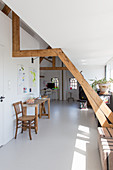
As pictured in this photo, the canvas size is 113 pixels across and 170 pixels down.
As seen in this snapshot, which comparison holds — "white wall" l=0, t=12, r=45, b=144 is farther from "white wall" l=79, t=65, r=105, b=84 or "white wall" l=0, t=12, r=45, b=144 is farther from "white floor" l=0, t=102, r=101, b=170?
"white wall" l=79, t=65, r=105, b=84

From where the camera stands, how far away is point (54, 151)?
10.1 ft

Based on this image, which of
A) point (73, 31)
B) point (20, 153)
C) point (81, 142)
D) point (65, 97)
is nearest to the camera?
point (73, 31)

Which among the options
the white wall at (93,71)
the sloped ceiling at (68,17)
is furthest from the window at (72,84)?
the sloped ceiling at (68,17)

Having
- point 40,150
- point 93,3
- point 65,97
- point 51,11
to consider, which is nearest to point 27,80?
point 40,150

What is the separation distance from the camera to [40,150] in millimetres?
3141

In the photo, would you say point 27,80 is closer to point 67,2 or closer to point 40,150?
point 40,150

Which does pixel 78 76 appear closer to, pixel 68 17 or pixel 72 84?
pixel 68 17

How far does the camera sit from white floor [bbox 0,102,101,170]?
2.59 metres

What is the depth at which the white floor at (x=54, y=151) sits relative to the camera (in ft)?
8.48

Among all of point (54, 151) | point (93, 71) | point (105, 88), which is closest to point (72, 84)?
point (93, 71)

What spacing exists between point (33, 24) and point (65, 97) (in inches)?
406

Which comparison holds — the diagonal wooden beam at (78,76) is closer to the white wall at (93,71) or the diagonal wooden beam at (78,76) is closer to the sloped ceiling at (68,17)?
the sloped ceiling at (68,17)

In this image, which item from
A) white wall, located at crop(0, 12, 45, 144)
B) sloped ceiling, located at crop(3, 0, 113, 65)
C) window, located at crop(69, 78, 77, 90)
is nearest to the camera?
sloped ceiling, located at crop(3, 0, 113, 65)

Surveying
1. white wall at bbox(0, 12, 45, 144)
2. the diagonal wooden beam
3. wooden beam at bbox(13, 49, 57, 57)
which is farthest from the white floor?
wooden beam at bbox(13, 49, 57, 57)
